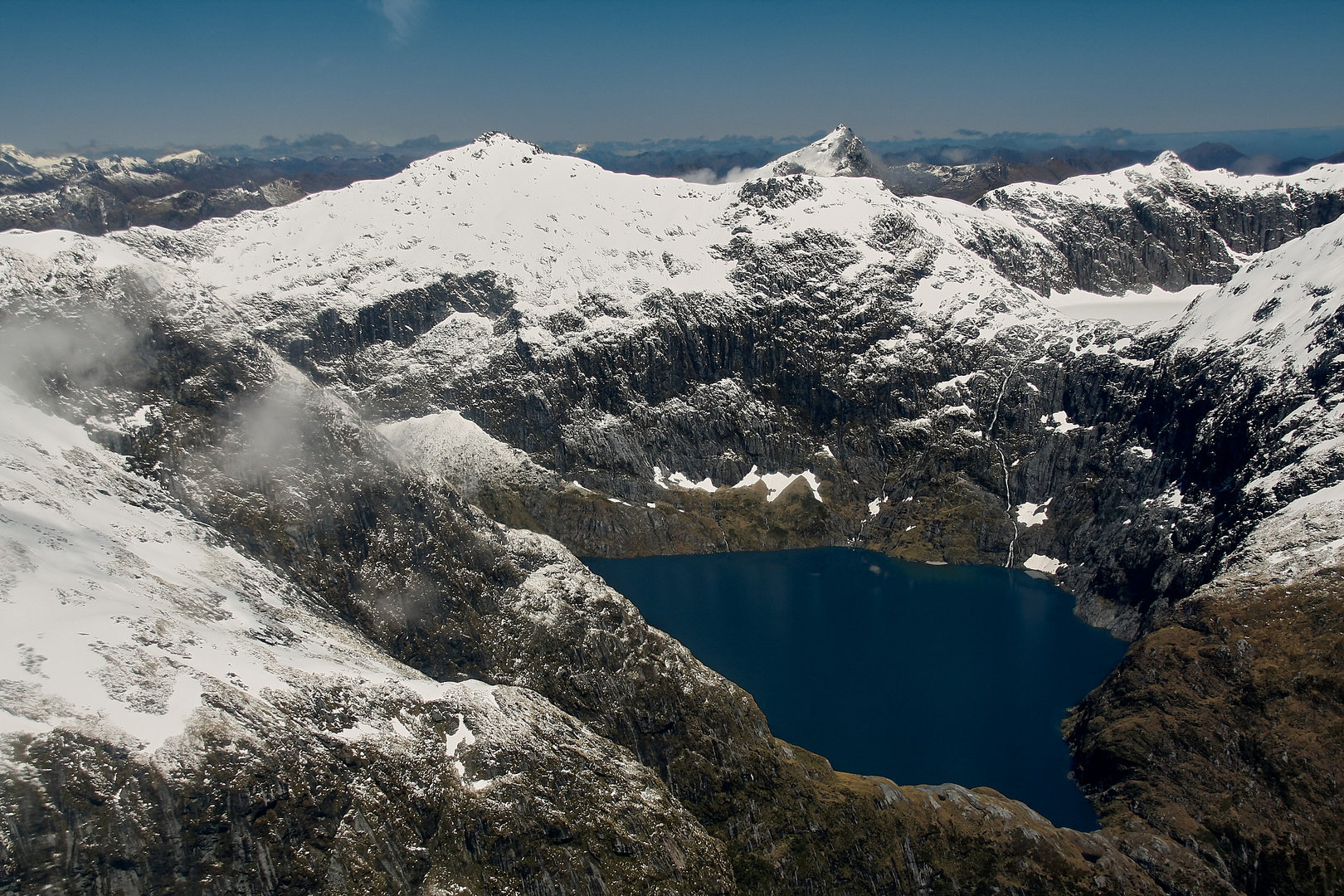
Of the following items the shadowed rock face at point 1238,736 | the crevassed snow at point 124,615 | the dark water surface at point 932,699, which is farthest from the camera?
the dark water surface at point 932,699

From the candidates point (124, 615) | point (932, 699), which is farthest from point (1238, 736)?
point (124, 615)

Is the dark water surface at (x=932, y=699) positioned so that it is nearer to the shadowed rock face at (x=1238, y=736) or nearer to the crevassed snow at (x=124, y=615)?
the shadowed rock face at (x=1238, y=736)

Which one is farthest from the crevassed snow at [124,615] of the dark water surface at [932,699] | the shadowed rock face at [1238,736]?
→ the shadowed rock face at [1238,736]

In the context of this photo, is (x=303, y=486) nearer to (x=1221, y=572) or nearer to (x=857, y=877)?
(x=857, y=877)

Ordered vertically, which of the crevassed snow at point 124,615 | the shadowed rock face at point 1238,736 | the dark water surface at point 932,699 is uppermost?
the crevassed snow at point 124,615

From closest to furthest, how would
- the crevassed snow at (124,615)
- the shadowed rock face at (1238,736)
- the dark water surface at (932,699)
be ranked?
the crevassed snow at (124,615) → the shadowed rock face at (1238,736) → the dark water surface at (932,699)

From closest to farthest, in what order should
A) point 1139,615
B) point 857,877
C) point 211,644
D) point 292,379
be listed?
point 211,644 → point 857,877 → point 292,379 → point 1139,615

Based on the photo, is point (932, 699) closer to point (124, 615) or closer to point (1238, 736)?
point (1238, 736)

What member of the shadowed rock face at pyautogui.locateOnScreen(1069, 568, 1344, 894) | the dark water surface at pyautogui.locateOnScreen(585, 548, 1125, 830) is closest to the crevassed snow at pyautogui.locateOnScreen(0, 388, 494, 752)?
the dark water surface at pyautogui.locateOnScreen(585, 548, 1125, 830)

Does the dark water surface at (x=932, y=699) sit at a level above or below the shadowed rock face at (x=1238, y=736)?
below

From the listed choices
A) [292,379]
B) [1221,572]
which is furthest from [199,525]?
[1221,572]

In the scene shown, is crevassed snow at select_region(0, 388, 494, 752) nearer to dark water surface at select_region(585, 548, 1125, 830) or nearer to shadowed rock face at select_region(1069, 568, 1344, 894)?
dark water surface at select_region(585, 548, 1125, 830)
